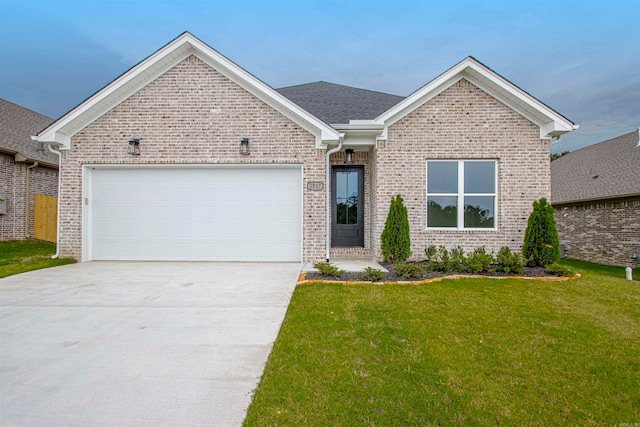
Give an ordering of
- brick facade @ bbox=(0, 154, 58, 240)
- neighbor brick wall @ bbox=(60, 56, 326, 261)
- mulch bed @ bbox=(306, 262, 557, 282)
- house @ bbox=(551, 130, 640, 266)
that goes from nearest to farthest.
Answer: mulch bed @ bbox=(306, 262, 557, 282) < neighbor brick wall @ bbox=(60, 56, 326, 261) < house @ bbox=(551, 130, 640, 266) < brick facade @ bbox=(0, 154, 58, 240)

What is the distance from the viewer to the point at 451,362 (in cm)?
300

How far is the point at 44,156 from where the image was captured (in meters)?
13.9

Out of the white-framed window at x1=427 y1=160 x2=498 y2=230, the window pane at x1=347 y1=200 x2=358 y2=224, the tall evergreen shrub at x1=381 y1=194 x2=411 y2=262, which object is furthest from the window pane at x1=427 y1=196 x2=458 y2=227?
the window pane at x1=347 y1=200 x2=358 y2=224

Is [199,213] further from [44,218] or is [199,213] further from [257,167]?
[44,218]

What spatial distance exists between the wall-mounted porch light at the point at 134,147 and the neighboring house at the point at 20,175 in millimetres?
6731

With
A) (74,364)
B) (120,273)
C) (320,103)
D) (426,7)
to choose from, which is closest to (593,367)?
(74,364)

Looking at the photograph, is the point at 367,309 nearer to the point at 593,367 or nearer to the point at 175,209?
the point at 593,367

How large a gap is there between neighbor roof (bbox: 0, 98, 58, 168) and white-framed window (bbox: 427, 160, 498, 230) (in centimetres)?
1549

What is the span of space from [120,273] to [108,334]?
146 inches

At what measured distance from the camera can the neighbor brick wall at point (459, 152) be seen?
825 cm

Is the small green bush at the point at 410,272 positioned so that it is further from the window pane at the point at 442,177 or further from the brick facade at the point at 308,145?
the window pane at the point at 442,177

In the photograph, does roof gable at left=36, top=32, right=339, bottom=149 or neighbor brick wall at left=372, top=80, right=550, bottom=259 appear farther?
neighbor brick wall at left=372, top=80, right=550, bottom=259

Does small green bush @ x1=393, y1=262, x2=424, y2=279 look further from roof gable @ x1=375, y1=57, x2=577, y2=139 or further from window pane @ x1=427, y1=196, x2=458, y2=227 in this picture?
roof gable @ x1=375, y1=57, x2=577, y2=139

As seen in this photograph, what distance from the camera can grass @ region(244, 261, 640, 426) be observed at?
2273mm
